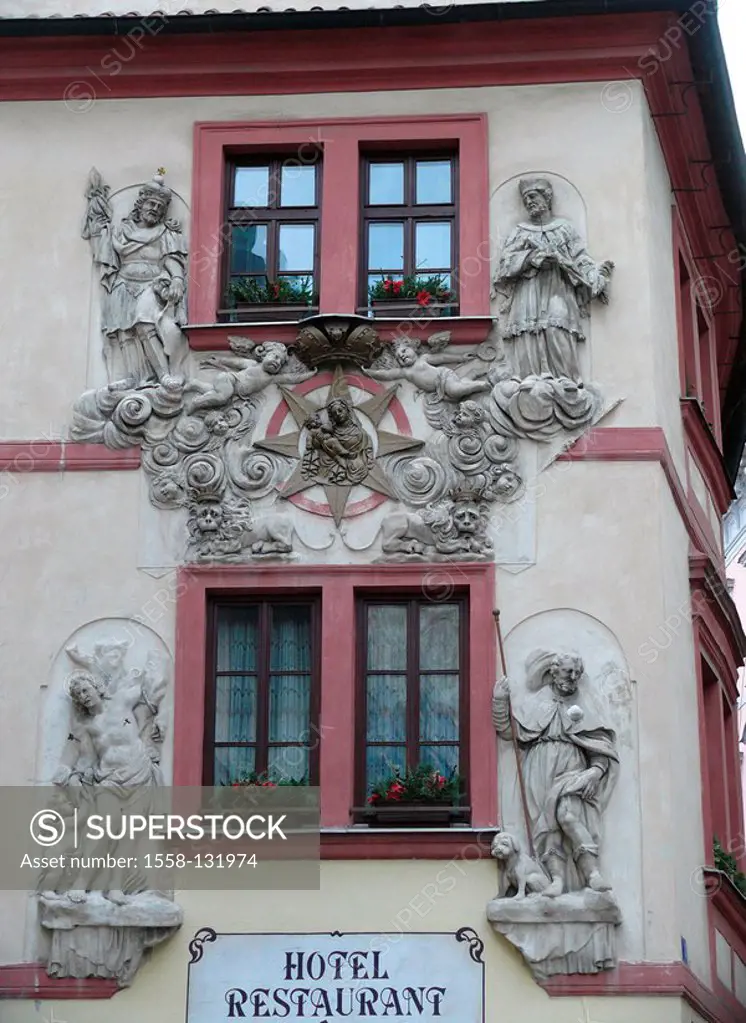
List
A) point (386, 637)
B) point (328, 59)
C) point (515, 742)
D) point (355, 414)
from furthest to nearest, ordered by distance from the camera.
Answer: point (328, 59) < point (355, 414) < point (386, 637) < point (515, 742)

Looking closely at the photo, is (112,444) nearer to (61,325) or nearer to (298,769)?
(61,325)

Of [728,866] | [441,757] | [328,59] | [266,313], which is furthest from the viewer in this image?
[728,866]

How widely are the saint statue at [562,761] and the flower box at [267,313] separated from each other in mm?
3726

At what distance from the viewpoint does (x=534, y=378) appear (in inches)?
774

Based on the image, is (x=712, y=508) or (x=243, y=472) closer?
(x=243, y=472)

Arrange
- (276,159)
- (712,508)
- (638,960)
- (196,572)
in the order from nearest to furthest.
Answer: (638,960) → (196,572) → (276,159) → (712,508)

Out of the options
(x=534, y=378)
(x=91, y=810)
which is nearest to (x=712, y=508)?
(x=534, y=378)

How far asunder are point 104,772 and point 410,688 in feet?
8.47

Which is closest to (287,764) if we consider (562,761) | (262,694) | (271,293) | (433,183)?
(262,694)

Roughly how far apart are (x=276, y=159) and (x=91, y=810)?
611 centimetres

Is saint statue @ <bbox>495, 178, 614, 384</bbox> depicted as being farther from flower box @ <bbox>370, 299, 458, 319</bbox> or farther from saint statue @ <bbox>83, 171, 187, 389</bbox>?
saint statue @ <bbox>83, 171, 187, 389</bbox>

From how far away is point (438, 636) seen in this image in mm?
19406

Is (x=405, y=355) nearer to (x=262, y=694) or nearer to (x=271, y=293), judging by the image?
(x=271, y=293)

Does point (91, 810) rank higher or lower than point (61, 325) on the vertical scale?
lower
